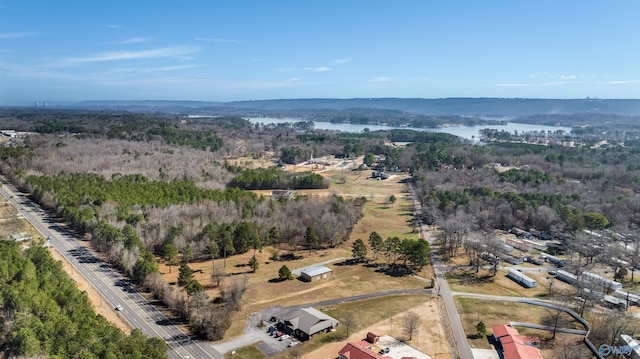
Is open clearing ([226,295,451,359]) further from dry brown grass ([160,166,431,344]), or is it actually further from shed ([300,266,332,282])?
shed ([300,266,332,282])

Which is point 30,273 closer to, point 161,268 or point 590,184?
point 161,268

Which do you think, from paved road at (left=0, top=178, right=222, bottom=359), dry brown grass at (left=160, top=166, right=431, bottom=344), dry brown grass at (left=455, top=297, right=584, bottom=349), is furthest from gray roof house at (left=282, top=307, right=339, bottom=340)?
dry brown grass at (left=455, top=297, right=584, bottom=349)

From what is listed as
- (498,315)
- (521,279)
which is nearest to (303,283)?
(498,315)

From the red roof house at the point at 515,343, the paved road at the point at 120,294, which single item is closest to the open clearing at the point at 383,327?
the paved road at the point at 120,294

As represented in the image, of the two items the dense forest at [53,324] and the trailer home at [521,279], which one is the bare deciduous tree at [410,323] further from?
the dense forest at [53,324]

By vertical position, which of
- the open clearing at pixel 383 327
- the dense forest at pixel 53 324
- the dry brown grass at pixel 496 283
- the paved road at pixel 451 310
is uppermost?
the dense forest at pixel 53 324

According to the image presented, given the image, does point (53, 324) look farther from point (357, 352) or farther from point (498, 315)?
point (498, 315)

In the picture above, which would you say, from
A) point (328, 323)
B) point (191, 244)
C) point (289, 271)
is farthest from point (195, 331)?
point (191, 244)
